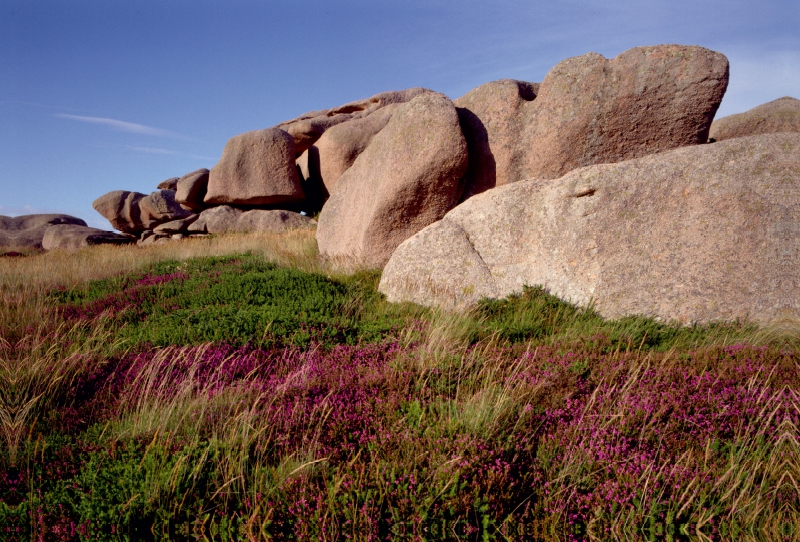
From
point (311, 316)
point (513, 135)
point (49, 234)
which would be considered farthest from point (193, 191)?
point (311, 316)

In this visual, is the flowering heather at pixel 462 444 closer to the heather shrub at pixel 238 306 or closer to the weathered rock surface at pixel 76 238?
the heather shrub at pixel 238 306

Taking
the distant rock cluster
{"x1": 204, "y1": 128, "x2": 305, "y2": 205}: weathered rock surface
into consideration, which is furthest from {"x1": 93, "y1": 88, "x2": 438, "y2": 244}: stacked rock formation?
the distant rock cluster

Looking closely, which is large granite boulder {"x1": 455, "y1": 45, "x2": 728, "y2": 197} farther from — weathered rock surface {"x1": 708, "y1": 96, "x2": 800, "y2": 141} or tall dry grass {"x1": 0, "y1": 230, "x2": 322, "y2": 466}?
tall dry grass {"x1": 0, "y1": 230, "x2": 322, "y2": 466}

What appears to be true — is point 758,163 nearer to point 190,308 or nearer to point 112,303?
point 190,308

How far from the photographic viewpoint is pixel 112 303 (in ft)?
30.8

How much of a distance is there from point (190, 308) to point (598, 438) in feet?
22.5

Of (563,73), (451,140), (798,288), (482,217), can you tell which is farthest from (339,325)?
(563,73)

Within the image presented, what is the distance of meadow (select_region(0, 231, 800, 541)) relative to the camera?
11.5ft

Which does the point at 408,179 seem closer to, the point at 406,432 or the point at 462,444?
the point at 406,432

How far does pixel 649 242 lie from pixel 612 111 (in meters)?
3.80

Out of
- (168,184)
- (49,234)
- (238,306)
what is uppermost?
(168,184)

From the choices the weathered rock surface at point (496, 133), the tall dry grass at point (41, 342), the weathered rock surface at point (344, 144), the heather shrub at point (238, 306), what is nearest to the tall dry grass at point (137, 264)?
the tall dry grass at point (41, 342)

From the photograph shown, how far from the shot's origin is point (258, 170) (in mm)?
25125

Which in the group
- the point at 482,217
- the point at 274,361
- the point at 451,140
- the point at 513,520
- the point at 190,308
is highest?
the point at 451,140
